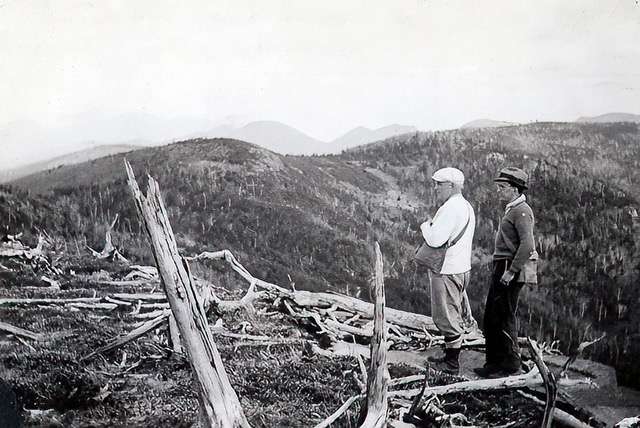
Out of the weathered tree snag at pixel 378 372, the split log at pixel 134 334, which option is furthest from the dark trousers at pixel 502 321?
the split log at pixel 134 334

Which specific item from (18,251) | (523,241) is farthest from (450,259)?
(18,251)

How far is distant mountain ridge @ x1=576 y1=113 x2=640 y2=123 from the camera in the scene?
4.12m

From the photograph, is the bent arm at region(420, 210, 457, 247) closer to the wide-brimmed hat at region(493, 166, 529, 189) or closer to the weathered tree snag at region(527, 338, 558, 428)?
the wide-brimmed hat at region(493, 166, 529, 189)

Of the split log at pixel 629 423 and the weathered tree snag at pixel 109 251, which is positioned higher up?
the weathered tree snag at pixel 109 251

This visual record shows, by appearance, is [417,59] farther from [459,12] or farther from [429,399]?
[429,399]

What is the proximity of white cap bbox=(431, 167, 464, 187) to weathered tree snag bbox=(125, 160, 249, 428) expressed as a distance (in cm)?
183

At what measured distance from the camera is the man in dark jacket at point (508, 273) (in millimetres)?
3818

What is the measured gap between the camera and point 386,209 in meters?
4.16

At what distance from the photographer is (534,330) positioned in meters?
3.96

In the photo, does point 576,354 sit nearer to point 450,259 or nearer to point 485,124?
point 450,259

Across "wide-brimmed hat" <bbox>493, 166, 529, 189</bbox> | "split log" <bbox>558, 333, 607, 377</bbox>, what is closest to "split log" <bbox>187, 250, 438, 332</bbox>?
"split log" <bbox>558, 333, 607, 377</bbox>

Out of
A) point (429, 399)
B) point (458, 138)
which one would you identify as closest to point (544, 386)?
point (429, 399)

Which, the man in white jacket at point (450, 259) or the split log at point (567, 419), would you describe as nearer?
the split log at point (567, 419)

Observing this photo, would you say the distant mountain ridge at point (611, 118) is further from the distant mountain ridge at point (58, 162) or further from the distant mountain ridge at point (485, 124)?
the distant mountain ridge at point (58, 162)
